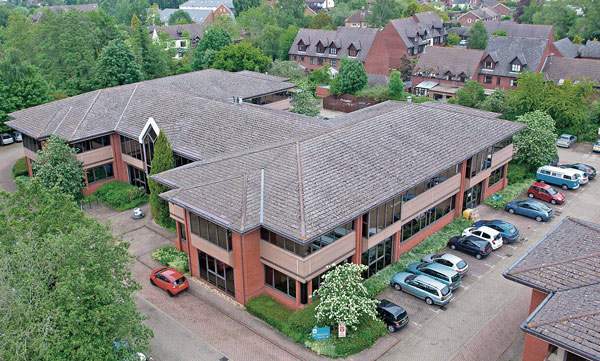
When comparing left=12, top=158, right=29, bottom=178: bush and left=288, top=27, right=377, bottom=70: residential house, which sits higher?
left=288, top=27, right=377, bottom=70: residential house

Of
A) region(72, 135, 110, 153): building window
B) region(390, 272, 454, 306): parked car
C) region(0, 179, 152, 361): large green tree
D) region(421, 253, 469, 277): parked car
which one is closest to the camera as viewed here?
region(0, 179, 152, 361): large green tree

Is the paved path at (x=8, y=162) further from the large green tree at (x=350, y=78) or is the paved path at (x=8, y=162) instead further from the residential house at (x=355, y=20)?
the residential house at (x=355, y=20)

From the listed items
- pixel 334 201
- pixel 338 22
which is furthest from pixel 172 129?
pixel 338 22

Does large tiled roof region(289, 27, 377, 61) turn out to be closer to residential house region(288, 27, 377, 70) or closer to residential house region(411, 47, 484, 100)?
residential house region(288, 27, 377, 70)

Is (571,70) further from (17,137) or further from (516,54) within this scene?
(17,137)

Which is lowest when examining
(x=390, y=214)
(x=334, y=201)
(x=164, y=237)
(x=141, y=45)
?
(x=164, y=237)

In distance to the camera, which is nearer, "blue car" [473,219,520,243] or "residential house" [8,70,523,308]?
"residential house" [8,70,523,308]

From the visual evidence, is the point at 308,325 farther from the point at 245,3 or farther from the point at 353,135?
the point at 245,3

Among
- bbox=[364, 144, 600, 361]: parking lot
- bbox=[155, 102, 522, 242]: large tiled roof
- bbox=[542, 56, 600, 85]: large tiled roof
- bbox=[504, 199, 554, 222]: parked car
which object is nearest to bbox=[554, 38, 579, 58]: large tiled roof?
bbox=[542, 56, 600, 85]: large tiled roof
